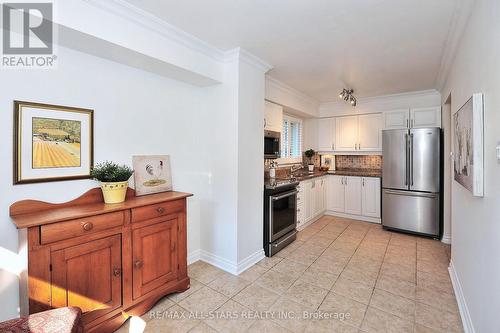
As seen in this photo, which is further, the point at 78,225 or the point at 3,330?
the point at 78,225

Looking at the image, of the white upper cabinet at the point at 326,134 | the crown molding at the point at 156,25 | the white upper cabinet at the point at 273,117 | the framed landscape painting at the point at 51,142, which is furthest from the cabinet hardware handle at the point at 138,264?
the white upper cabinet at the point at 326,134

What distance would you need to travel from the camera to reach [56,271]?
61.3 inches

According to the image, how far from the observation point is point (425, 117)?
4.27 m

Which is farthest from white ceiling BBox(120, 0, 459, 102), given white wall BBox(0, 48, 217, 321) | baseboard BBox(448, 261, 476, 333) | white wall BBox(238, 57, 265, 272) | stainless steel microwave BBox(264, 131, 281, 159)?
baseboard BBox(448, 261, 476, 333)

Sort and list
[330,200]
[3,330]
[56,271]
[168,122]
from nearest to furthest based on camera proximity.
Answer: [3,330] < [56,271] < [168,122] < [330,200]

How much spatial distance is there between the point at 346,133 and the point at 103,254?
16.0ft

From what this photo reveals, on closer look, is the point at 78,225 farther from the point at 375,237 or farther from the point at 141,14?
the point at 375,237

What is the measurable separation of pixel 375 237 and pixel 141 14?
433cm

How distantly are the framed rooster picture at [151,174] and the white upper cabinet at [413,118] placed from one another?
166 inches

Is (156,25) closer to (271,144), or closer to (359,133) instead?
(271,144)

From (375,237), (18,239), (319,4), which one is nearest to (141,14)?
(319,4)

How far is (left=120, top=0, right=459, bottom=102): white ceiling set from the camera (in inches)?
75.0

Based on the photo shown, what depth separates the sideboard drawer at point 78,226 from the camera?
4.97 ft

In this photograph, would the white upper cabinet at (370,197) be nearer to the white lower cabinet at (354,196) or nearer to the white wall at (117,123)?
the white lower cabinet at (354,196)
